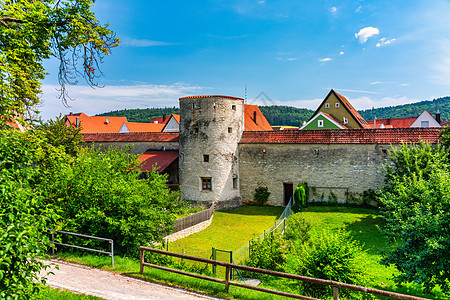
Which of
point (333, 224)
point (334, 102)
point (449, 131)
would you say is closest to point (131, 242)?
point (333, 224)

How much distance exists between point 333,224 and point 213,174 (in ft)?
32.3

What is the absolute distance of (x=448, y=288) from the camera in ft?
30.5

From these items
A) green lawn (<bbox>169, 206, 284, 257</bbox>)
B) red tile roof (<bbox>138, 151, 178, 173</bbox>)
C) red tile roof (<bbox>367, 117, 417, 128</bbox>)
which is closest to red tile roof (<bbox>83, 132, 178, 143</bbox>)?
red tile roof (<bbox>138, 151, 178, 173</bbox>)

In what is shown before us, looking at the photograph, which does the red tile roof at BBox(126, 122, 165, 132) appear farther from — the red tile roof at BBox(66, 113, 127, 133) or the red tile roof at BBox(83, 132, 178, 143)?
the red tile roof at BBox(83, 132, 178, 143)

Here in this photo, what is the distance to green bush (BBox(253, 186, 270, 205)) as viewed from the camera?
2539 cm

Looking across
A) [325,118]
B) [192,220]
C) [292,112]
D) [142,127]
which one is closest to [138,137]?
[192,220]

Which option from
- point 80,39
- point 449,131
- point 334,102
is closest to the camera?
point 80,39

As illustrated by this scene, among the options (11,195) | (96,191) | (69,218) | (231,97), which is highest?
(231,97)

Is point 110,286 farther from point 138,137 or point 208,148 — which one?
point 138,137

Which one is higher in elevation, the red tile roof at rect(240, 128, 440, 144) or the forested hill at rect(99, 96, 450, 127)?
the forested hill at rect(99, 96, 450, 127)

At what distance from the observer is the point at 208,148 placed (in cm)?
2462

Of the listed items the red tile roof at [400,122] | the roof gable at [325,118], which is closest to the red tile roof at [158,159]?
the roof gable at [325,118]

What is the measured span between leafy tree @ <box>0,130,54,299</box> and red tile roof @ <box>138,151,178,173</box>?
20.8 meters

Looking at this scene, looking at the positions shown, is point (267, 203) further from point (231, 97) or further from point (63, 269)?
point (63, 269)
